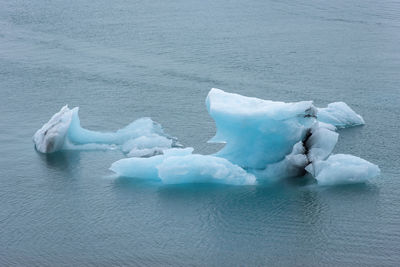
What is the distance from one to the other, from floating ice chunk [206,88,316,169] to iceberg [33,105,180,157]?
64.8 inches

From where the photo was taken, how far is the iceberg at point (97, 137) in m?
13.5

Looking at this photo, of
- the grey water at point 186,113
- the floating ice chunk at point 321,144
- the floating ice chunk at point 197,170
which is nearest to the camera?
the grey water at point 186,113

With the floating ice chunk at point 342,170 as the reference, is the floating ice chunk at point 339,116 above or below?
above

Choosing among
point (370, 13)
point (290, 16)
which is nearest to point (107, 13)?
point (290, 16)

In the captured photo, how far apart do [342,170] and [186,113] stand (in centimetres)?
526

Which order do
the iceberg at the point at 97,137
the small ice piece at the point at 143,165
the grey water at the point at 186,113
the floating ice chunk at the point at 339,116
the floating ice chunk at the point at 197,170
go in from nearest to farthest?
1. the grey water at the point at 186,113
2. the floating ice chunk at the point at 197,170
3. the small ice piece at the point at 143,165
4. the iceberg at the point at 97,137
5. the floating ice chunk at the point at 339,116

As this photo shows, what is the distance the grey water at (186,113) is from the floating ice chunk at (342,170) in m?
0.18

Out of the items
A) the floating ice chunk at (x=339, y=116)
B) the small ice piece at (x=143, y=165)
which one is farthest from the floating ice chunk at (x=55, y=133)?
the floating ice chunk at (x=339, y=116)

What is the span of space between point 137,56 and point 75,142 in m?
7.23

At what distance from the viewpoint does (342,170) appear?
11891mm

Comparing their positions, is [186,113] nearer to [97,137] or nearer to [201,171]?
[97,137]

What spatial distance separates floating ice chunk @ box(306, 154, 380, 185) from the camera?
11.9m

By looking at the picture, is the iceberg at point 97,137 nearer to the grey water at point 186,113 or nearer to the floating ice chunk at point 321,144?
the grey water at point 186,113

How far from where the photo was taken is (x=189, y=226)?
10.8 metres
